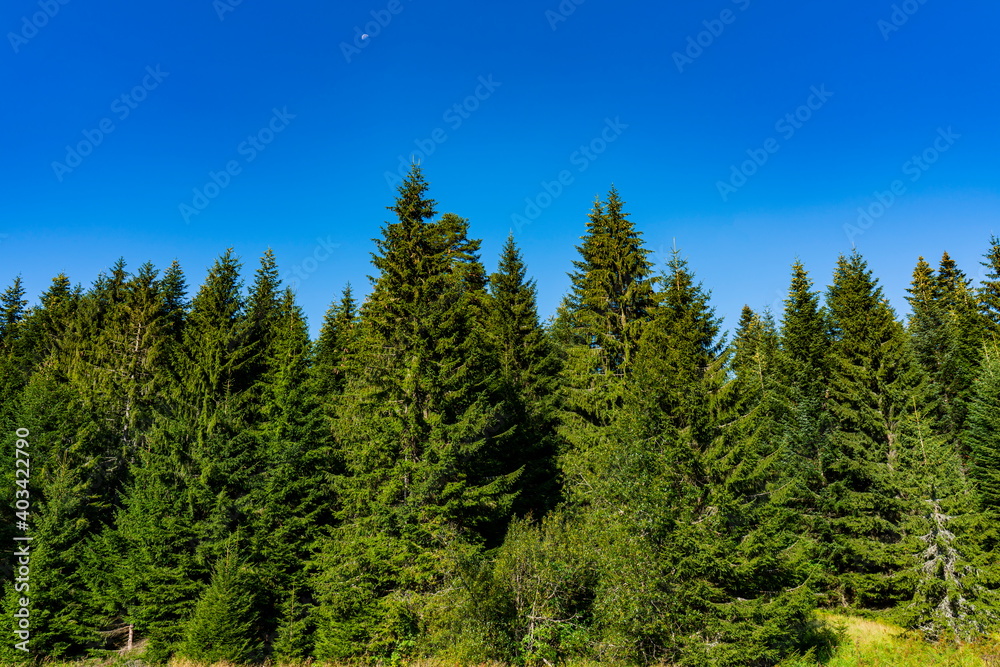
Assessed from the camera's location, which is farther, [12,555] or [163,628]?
[12,555]

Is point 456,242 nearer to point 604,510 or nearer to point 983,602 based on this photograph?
point 604,510

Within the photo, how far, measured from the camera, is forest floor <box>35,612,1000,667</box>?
52.3ft

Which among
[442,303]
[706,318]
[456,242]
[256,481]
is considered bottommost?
[256,481]

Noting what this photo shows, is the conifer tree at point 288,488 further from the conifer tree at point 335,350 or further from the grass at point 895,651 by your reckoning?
the grass at point 895,651

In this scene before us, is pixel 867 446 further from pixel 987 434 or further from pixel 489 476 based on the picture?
pixel 489 476

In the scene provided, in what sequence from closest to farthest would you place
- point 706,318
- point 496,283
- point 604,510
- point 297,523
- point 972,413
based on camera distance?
point 604,510, point 706,318, point 297,523, point 972,413, point 496,283

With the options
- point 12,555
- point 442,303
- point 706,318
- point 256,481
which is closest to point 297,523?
point 256,481

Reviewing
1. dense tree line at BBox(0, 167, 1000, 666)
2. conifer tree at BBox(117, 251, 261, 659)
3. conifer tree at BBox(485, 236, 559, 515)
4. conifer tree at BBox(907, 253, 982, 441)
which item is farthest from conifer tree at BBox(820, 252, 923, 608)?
conifer tree at BBox(117, 251, 261, 659)

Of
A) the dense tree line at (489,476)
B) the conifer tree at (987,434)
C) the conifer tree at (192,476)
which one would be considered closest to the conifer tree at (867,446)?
the dense tree line at (489,476)

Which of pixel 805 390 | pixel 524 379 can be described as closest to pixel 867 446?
pixel 805 390

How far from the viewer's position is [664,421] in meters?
15.5

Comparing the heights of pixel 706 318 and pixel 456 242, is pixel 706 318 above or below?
below

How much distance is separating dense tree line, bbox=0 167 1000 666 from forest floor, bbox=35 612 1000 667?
0.75 metres

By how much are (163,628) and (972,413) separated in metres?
39.7
